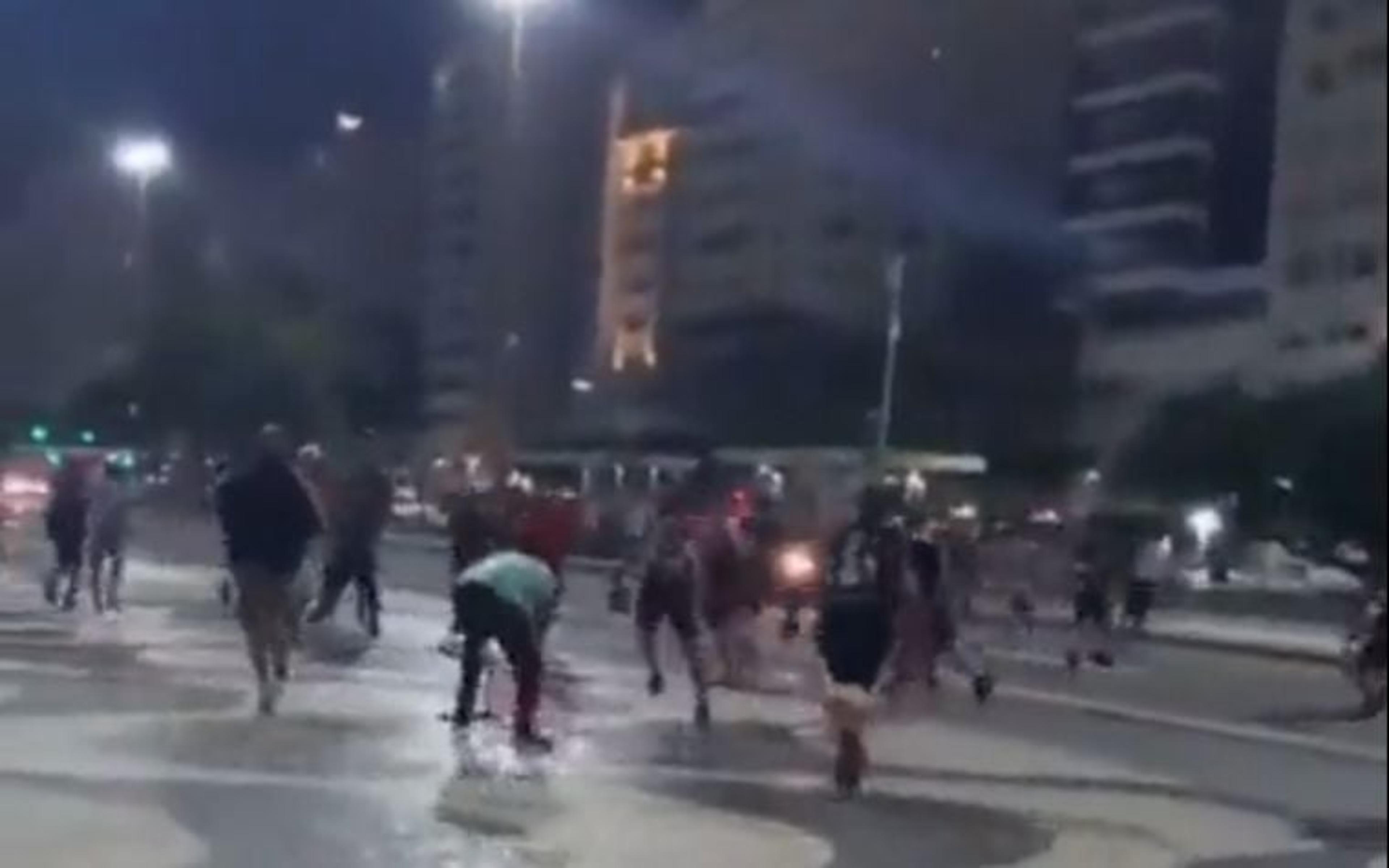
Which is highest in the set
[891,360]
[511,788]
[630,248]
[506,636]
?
[630,248]

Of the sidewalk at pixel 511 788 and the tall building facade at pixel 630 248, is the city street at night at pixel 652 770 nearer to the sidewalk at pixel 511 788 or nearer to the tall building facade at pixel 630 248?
the sidewalk at pixel 511 788

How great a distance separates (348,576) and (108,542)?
4621 mm

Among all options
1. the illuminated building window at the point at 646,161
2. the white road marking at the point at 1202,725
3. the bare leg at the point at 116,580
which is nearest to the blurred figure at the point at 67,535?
the bare leg at the point at 116,580

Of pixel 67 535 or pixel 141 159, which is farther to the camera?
pixel 67 535

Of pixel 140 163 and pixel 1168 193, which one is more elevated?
pixel 140 163

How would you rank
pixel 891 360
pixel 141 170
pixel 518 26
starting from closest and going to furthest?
pixel 891 360 < pixel 141 170 < pixel 518 26

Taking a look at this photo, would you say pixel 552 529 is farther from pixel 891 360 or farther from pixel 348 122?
pixel 891 360

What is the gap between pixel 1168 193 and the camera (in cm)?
529

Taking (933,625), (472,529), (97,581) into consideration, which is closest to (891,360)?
Result: (472,529)

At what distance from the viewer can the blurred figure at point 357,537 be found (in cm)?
835

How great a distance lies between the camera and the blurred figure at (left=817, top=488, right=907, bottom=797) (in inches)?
424

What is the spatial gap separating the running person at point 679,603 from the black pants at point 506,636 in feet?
5.71

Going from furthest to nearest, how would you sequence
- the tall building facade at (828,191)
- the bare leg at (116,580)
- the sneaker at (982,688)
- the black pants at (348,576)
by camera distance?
the bare leg at (116,580) → the sneaker at (982,688) → the black pants at (348,576) → the tall building facade at (828,191)

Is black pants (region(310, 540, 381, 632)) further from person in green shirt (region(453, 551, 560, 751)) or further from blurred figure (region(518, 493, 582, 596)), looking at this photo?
blurred figure (region(518, 493, 582, 596))
